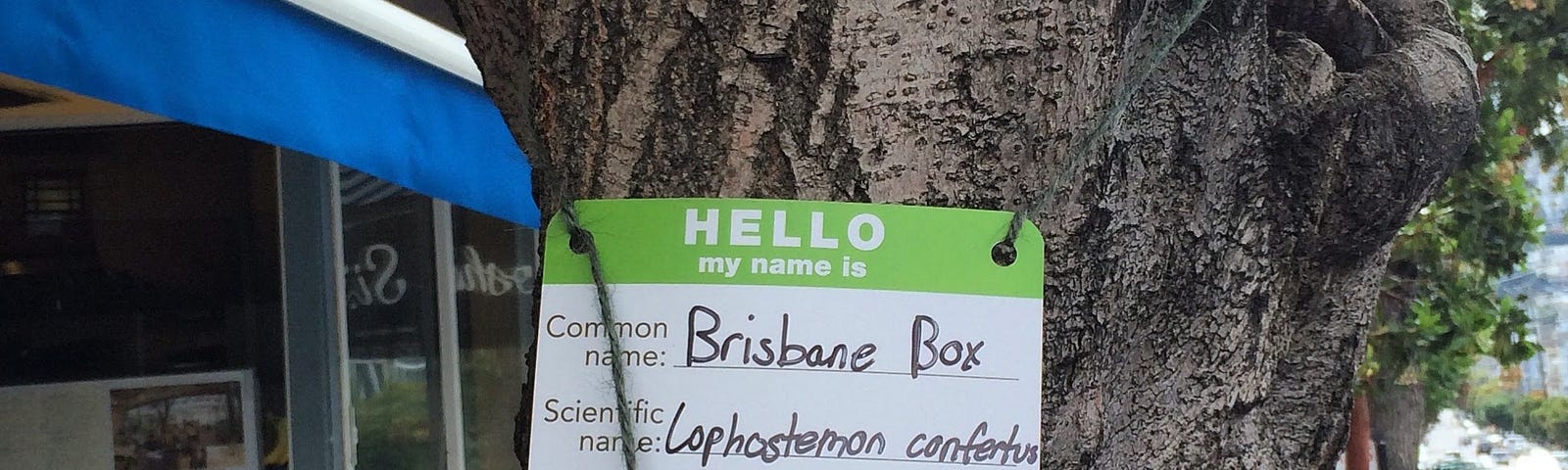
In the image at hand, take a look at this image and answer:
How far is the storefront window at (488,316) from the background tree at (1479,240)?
3385 millimetres

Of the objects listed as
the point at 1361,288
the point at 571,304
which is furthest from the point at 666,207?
the point at 1361,288

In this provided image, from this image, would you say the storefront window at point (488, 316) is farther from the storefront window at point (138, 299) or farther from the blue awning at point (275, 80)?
the blue awning at point (275, 80)

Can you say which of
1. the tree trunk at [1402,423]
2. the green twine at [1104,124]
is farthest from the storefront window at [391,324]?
the tree trunk at [1402,423]

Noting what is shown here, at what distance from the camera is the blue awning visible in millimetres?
2033

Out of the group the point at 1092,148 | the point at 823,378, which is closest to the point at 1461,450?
the point at 1092,148

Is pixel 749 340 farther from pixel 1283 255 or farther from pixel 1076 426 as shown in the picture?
pixel 1283 255

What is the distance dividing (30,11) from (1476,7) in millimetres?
5690

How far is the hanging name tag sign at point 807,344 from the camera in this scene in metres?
0.83

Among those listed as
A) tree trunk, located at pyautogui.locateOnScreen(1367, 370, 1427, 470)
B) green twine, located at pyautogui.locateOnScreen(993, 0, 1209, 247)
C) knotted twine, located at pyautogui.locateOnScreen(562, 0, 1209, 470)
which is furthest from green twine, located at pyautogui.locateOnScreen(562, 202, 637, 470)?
tree trunk, located at pyautogui.locateOnScreen(1367, 370, 1427, 470)

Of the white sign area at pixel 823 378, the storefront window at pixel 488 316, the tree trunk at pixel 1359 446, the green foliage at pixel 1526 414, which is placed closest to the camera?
the white sign area at pixel 823 378

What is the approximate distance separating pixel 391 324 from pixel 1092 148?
11.5ft

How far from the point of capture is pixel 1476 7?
5.72 m

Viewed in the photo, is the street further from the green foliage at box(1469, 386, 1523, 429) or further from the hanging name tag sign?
the hanging name tag sign

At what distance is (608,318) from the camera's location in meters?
0.85
